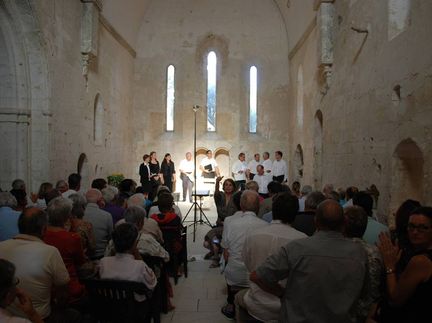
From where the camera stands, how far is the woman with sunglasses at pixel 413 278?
90.2 inches

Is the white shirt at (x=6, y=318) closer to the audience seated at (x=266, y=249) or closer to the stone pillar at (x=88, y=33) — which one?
the audience seated at (x=266, y=249)

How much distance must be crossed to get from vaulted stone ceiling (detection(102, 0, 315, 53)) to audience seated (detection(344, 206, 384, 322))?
9.68 m

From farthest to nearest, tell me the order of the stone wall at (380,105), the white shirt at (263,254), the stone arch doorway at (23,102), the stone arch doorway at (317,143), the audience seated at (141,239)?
the stone arch doorway at (317,143) → the stone arch doorway at (23,102) → the stone wall at (380,105) → the audience seated at (141,239) → the white shirt at (263,254)

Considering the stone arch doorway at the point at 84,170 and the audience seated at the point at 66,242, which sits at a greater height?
the stone arch doorway at the point at 84,170

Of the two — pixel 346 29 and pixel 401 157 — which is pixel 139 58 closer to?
pixel 346 29

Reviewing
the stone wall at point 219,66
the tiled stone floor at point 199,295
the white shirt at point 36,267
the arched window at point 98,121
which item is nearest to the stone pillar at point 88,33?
the arched window at point 98,121

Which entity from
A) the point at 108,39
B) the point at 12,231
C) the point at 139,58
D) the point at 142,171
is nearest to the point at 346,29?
the point at 142,171

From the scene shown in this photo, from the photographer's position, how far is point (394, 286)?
2473 millimetres

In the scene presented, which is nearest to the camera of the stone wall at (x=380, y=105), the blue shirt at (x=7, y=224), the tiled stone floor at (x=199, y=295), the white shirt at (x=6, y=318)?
the white shirt at (x=6, y=318)

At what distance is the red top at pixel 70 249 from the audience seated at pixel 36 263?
0.37 meters

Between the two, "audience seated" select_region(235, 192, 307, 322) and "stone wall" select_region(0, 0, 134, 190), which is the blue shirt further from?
"stone wall" select_region(0, 0, 134, 190)

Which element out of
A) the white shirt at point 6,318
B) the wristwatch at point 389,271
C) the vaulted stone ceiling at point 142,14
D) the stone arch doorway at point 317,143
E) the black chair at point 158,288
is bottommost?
the black chair at point 158,288

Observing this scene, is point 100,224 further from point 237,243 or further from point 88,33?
point 88,33

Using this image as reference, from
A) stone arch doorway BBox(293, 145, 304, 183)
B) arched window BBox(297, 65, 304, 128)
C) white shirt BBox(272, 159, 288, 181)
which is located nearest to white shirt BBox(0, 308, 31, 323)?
white shirt BBox(272, 159, 288, 181)
